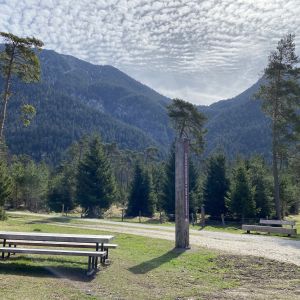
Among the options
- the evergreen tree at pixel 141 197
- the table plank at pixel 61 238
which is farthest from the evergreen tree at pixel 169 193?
the table plank at pixel 61 238

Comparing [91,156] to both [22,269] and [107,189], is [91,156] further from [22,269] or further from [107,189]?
[22,269]

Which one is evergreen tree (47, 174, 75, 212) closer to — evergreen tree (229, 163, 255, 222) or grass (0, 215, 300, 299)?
evergreen tree (229, 163, 255, 222)

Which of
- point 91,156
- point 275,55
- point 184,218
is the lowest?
point 184,218

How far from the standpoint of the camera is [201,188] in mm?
49250

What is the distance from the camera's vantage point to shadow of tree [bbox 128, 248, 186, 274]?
11523 mm

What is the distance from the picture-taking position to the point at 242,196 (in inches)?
1545

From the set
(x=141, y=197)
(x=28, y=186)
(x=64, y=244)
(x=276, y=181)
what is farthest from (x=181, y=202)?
(x=28, y=186)

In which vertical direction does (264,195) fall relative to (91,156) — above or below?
below

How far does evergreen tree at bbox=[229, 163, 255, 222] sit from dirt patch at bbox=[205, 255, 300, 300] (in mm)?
25816

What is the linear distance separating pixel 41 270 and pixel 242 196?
30.7m

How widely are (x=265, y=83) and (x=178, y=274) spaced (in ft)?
96.6

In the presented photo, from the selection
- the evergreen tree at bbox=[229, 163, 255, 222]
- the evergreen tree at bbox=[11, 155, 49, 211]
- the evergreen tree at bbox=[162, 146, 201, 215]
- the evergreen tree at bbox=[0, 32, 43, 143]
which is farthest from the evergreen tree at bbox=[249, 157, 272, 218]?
the evergreen tree at bbox=[11, 155, 49, 211]

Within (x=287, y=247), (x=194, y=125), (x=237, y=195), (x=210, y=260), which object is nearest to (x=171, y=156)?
(x=194, y=125)

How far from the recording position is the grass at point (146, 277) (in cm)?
905
